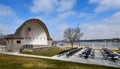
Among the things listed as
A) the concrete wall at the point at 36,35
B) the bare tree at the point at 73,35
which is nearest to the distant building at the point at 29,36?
the concrete wall at the point at 36,35

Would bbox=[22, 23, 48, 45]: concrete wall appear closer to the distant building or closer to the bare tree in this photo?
the distant building

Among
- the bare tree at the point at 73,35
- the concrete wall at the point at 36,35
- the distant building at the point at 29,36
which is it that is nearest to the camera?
the distant building at the point at 29,36

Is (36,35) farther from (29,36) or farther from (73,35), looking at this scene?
(73,35)

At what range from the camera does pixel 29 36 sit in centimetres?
4519

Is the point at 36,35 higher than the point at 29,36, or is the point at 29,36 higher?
the point at 36,35

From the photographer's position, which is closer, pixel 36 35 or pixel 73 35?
pixel 36 35

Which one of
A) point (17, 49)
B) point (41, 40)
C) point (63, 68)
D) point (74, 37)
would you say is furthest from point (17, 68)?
point (74, 37)

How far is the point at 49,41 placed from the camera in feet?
167

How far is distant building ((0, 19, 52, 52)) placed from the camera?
37750 millimetres

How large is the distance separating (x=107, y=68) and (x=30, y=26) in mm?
32181

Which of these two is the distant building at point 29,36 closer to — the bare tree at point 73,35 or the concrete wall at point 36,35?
the concrete wall at point 36,35

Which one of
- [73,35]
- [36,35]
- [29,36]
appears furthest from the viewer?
A: [73,35]

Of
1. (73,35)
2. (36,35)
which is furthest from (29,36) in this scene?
(73,35)

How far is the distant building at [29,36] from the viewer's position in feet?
124
